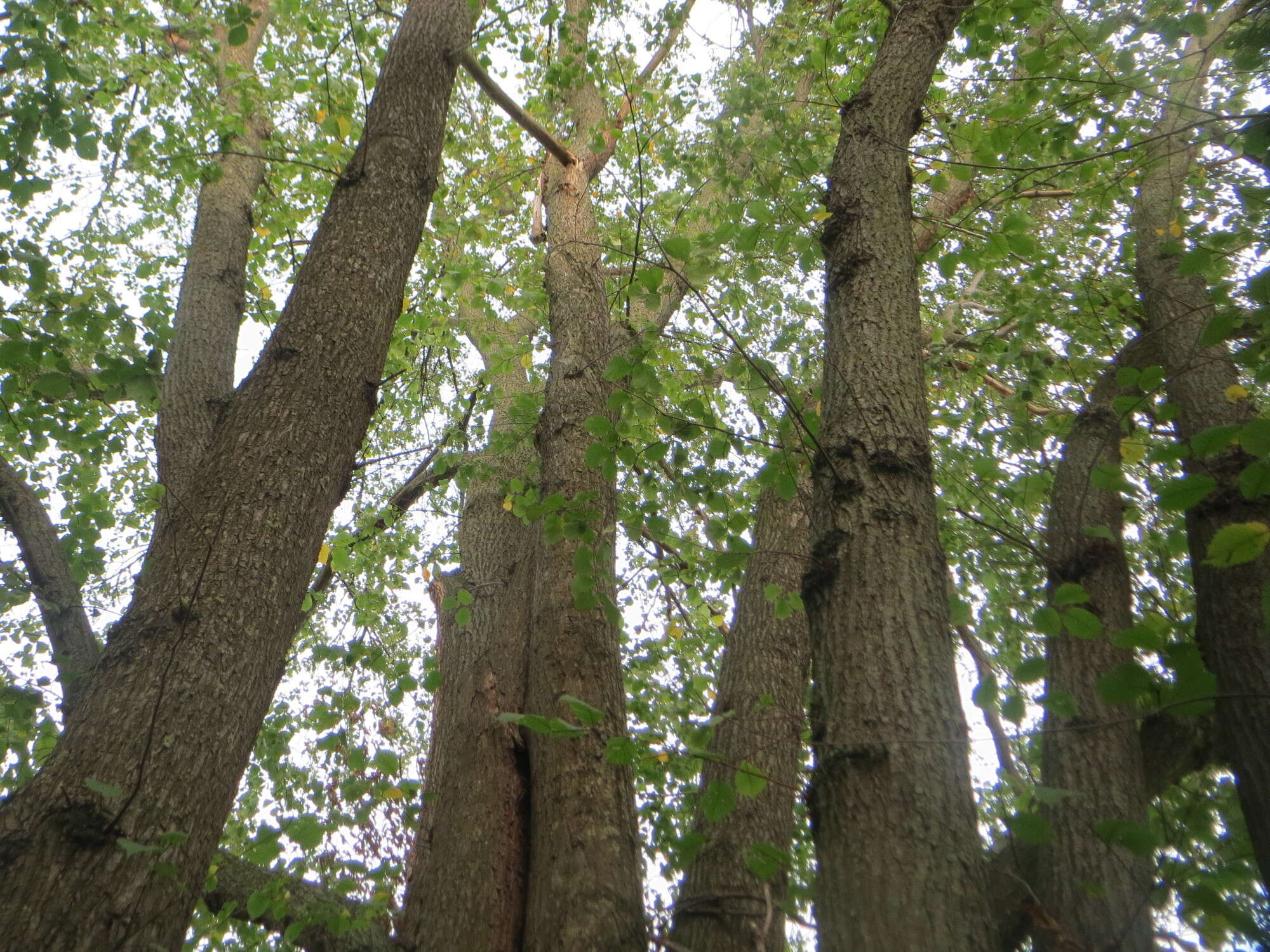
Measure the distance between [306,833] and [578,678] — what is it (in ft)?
3.60

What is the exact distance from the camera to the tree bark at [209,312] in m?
3.54

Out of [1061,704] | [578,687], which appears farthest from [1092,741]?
[578,687]

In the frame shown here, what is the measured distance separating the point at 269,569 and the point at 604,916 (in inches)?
55.7

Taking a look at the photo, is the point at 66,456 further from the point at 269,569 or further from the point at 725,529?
the point at 725,529

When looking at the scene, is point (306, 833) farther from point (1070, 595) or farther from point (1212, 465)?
point (1212, 465)

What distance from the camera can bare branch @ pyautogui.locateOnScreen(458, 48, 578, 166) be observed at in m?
4.58

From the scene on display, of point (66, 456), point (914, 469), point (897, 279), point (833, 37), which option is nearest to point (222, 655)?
point (914, 469)

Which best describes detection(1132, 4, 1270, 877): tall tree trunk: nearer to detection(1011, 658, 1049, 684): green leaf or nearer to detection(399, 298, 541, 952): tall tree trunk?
detection(1011, 658, 1049, 684): green leaf

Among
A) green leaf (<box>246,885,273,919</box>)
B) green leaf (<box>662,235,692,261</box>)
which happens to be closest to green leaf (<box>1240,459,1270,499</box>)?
green leaf (<box>662,235,692,261</box>)

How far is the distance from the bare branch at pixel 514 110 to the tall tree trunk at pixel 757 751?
2.86 meters

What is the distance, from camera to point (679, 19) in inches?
242

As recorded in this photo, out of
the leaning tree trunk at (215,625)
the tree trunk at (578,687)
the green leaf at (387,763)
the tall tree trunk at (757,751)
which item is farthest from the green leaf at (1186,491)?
the green leaf at (387,763)

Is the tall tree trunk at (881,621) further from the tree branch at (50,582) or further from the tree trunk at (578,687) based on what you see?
the tree branch at (50,582)

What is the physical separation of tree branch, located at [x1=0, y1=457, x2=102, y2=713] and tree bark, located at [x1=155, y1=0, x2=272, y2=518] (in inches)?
22.8
